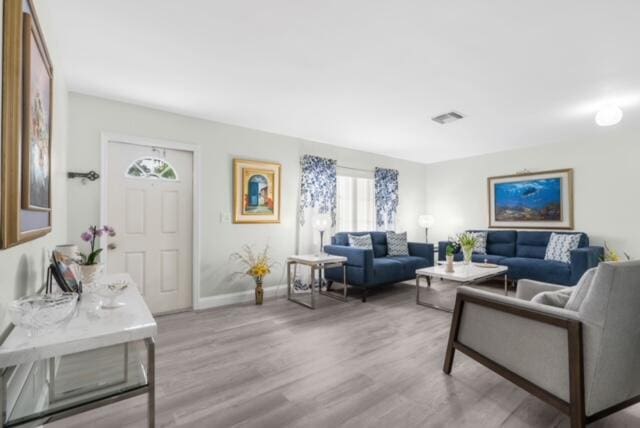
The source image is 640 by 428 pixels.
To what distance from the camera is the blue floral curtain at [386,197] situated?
5.60 m

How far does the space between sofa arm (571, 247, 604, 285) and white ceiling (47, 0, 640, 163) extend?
167cm

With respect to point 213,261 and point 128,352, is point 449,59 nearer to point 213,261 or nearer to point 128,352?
point 128,352

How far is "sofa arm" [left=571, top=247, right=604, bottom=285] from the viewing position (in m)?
3.89

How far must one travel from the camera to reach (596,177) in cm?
450

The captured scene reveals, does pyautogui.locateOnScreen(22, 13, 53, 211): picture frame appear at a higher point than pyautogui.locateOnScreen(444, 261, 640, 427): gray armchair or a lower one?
higher

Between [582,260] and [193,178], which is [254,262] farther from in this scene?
[582,260]

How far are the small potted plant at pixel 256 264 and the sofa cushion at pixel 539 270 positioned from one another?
3.58 metres

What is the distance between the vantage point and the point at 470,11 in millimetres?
1848

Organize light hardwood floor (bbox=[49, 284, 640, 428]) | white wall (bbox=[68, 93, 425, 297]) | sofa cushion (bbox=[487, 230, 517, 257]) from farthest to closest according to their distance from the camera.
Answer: sofa cushion (bbox=[487, 230, 517, 257])
white wall (bbox=[68, 93, 425, 297])
light hardwood floor (bbox=[49, 284, 640, 428])

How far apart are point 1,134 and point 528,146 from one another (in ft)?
20.3

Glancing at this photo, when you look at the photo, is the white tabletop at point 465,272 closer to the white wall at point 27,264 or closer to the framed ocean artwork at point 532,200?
the framed ocean artwork at point 532,200

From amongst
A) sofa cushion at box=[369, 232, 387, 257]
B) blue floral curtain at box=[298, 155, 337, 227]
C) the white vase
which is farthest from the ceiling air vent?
the white vase

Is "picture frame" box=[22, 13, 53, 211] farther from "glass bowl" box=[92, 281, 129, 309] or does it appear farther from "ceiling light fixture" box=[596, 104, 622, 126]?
"ceiling light fixture" box=[596, 104, 622, 126]

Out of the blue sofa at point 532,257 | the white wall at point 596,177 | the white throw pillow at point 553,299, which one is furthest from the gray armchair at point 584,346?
the white wall at point 596,177
